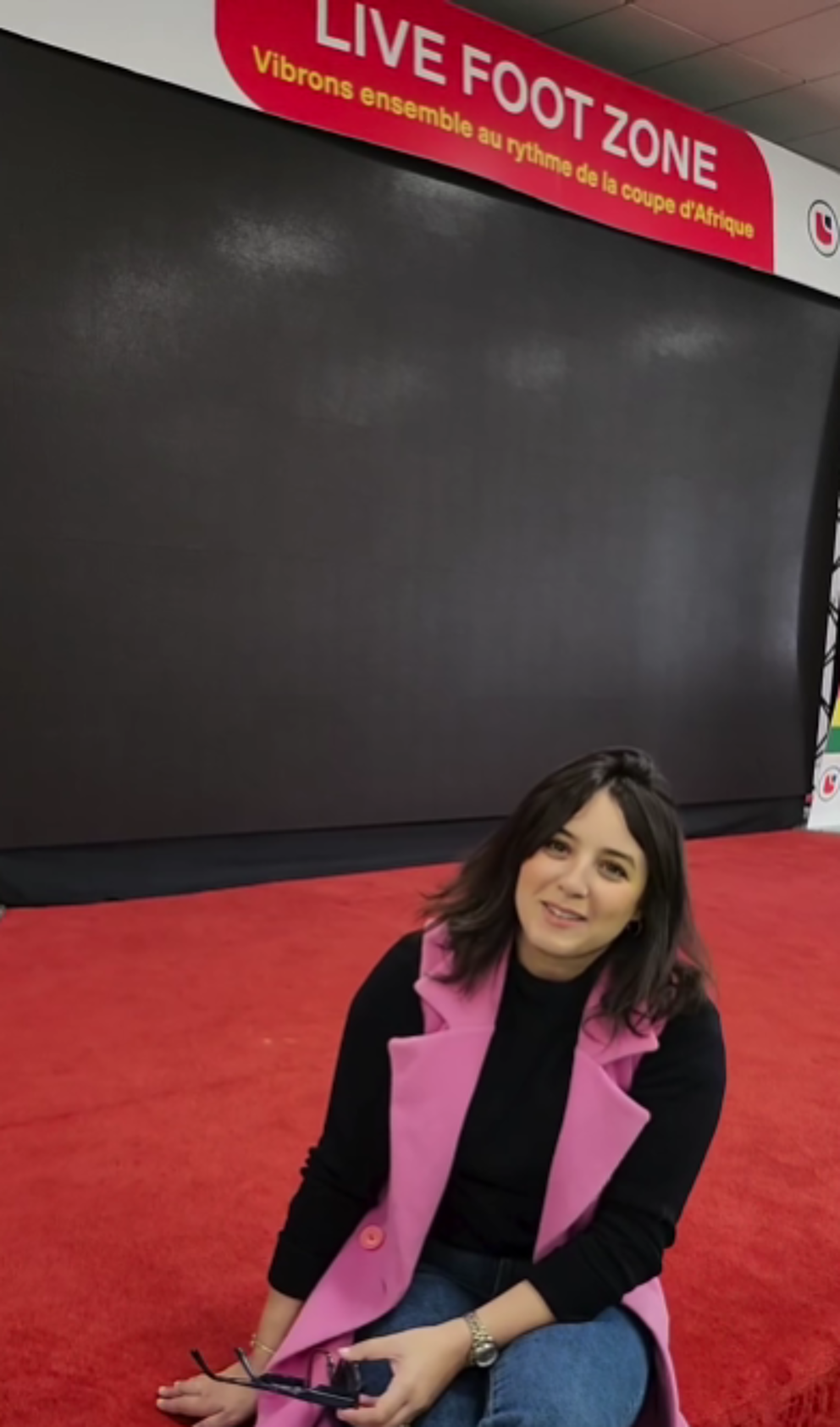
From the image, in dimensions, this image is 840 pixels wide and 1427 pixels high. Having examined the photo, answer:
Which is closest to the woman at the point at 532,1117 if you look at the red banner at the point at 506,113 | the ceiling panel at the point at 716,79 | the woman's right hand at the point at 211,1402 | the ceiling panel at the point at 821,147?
the woman's right hand at the point at 211,1402

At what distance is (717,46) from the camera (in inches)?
193

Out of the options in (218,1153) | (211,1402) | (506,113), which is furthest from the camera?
(506,113)

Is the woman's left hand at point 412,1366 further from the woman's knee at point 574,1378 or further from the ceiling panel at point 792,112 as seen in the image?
the ceiling panel at point 792,112

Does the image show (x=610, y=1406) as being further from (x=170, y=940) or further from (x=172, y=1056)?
(x=170, y=940)

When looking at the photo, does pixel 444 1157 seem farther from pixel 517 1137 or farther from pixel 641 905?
pixel 641 905

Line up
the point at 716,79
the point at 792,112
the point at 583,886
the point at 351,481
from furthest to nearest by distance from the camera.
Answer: the point at 792,112, the point at 716,79, the point at 351,481, the point at 583,886

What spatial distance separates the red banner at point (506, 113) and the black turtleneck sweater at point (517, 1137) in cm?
353

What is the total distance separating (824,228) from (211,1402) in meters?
5.59

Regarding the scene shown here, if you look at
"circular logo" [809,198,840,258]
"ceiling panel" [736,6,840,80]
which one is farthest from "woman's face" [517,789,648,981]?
"circular logo" [809,198,840,258]

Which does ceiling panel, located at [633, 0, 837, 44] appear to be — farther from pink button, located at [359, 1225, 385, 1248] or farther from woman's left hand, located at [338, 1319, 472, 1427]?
woman's left hand, located at [338, 1319, 472, 1427]

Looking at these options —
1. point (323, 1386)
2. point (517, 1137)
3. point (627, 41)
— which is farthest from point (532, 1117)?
→ point (627, 41)

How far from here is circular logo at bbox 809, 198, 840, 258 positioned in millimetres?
5734

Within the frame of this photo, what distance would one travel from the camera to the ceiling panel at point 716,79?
502 cm

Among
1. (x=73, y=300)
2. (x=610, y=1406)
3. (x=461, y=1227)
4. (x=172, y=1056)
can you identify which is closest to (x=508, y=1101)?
(x=461, y=1227)
